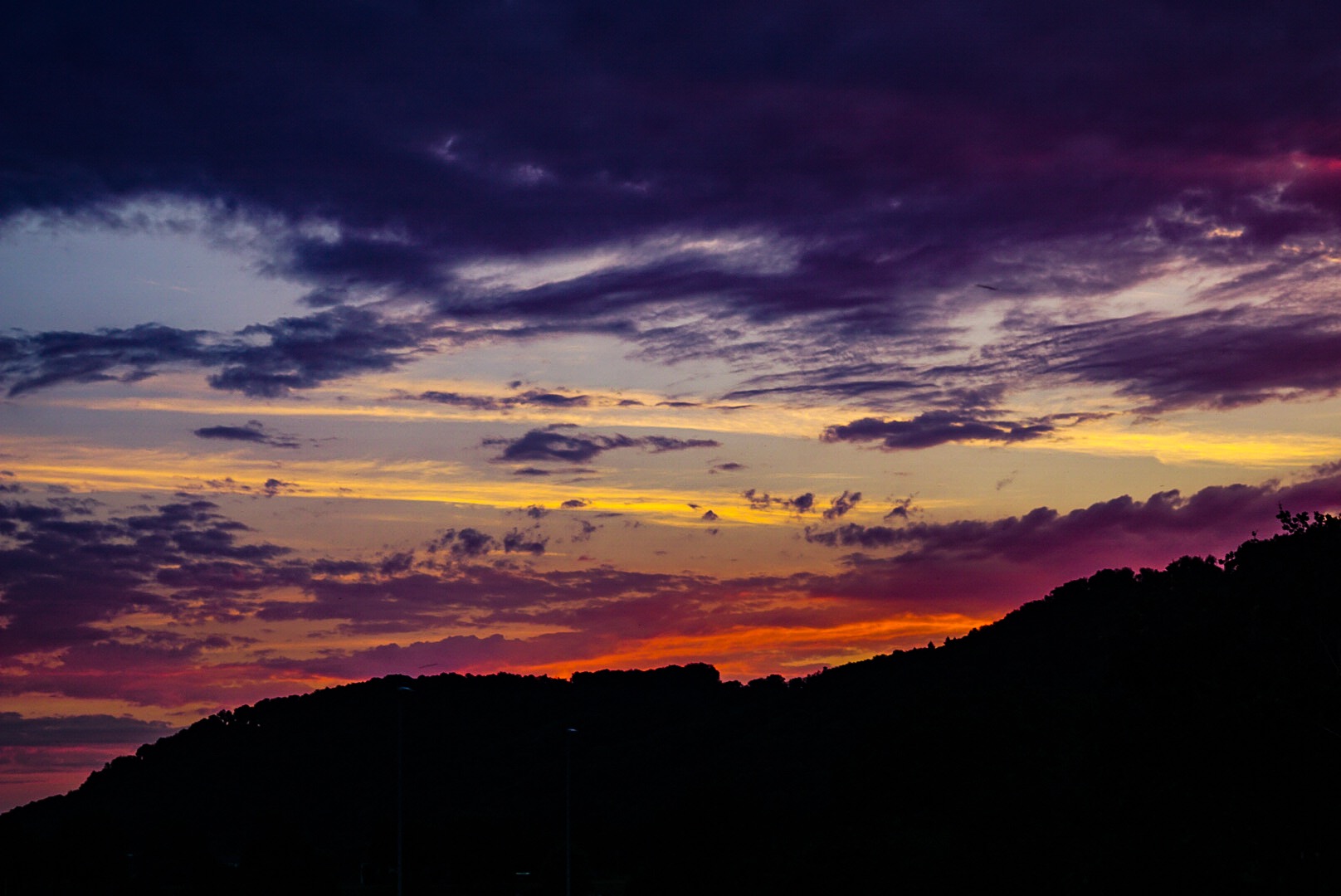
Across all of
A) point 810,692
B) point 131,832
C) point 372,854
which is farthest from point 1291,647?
point 131,832

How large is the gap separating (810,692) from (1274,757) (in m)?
157

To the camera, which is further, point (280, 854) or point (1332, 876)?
point (280, 854)

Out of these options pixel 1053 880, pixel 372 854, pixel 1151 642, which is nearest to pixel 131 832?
pixel 372 854

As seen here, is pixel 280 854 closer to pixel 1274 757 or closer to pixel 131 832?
pixel 131 832

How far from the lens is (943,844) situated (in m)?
80.9

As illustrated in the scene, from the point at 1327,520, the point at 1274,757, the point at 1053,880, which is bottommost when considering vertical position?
the point at 1053,880

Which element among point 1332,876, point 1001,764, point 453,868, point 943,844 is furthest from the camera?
point 453,868

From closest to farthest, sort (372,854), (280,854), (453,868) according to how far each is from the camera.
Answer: (280,854) < (453,868) < (372,854)

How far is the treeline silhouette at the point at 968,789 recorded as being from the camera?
4012 centimetres

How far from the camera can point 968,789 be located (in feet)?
296

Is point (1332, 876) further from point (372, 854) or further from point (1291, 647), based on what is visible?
point (372, 854)

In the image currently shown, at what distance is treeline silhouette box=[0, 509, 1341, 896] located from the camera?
132ft

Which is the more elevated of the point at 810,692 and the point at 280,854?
the point at 810,692

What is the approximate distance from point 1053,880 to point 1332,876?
75.0ft
